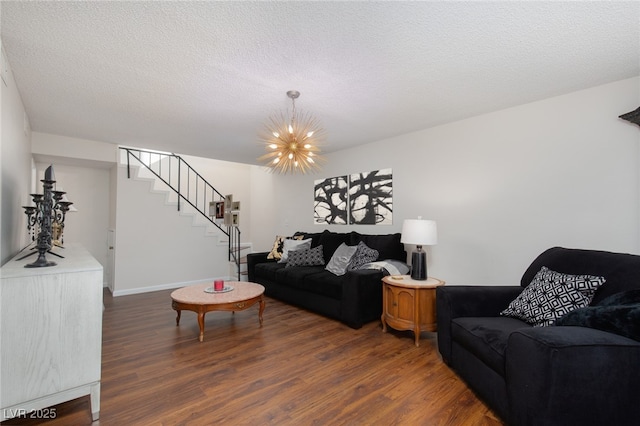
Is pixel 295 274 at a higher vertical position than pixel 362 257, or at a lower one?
lower

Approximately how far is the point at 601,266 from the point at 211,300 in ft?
10.7

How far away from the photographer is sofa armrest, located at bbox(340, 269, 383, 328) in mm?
3197

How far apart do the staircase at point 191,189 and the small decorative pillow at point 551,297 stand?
4410 millimetres

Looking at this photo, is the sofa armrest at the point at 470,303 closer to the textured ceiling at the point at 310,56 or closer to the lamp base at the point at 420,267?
the lamp base at the point at 420,267

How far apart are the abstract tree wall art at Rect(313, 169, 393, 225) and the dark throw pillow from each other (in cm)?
262

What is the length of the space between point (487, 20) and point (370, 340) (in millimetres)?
2786

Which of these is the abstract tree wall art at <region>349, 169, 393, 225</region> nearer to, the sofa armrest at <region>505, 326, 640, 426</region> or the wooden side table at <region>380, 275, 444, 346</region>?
the wooden side table at <region>380, 275, 444, 346</region>

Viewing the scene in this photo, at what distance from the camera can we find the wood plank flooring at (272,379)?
177cm

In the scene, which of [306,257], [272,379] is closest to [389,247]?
[306,257]

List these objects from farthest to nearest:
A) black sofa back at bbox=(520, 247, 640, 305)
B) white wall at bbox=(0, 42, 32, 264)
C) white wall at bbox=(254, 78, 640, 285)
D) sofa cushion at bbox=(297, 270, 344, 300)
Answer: sofa cushion at bbox=(297, 270, 344, 300), white wall at bbox=(254, 78, 640, 285), white wall at bbox=(0, 42, 32, 264), black sofa back at bbox=(520, 247, 640, 305)

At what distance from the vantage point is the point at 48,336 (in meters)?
1.61

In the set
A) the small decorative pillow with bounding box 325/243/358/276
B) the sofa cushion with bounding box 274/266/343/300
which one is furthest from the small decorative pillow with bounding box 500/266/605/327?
the small decorative pillow with bounding box 325/243/358/276

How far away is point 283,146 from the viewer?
111 inches

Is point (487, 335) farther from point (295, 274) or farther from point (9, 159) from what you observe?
point (9, 159)
